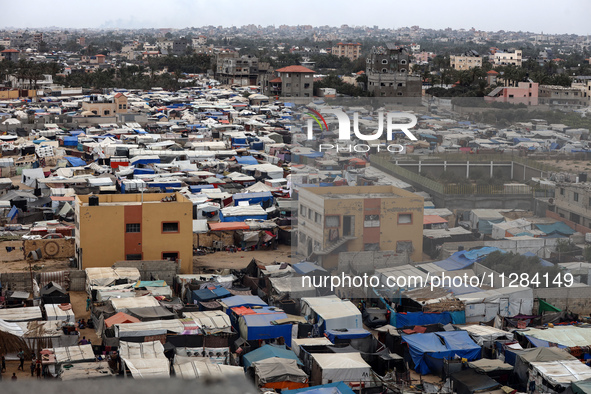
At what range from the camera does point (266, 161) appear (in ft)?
61.9

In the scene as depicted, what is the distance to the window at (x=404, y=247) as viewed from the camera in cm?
983

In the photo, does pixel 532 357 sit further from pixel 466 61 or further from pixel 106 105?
pixel 466 61

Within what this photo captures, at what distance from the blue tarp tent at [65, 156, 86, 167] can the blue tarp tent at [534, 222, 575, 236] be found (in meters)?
11.3

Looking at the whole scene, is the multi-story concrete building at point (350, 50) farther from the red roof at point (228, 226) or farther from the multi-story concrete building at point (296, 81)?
the red roof at point (228, 226)

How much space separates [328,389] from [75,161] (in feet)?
44.6

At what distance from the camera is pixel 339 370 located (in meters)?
6.07

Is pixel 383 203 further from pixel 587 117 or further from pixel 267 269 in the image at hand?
pixel 587 117

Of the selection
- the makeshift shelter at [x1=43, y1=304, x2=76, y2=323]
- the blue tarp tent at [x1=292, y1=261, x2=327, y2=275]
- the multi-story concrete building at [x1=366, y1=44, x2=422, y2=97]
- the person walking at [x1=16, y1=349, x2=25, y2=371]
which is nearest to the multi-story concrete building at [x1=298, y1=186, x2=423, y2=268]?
the blue tarp tent at [x1=292, y1=261, x2=327, y2=275]

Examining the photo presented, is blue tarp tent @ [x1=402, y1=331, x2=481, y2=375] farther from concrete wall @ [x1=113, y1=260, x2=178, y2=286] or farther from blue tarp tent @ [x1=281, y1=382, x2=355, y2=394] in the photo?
concrete wall @ [x1=113, y1=260, x2=178, y2=286]

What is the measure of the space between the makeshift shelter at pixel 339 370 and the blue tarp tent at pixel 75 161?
1276 centimetres

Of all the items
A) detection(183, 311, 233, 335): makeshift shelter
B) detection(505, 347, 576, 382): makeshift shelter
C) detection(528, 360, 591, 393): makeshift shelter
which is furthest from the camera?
detection(183, 311, 233, 335): makeshift shelter

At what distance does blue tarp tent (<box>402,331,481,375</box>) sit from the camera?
662 centimetres

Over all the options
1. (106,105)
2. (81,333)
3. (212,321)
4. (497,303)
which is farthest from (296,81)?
(212,321)

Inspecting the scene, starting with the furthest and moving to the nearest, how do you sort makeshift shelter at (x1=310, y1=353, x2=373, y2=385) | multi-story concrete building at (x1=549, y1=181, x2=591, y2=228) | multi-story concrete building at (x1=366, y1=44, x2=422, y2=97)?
1. multi-story concrete building at (x1=366, y1=44, x2=422, y2=97)
2. multi-story concrete building at (x1=549, y1=181, x2=591, y2=228)
3. makeshift shelter at (x1=310, y1=353, x2=373, y2=385)
